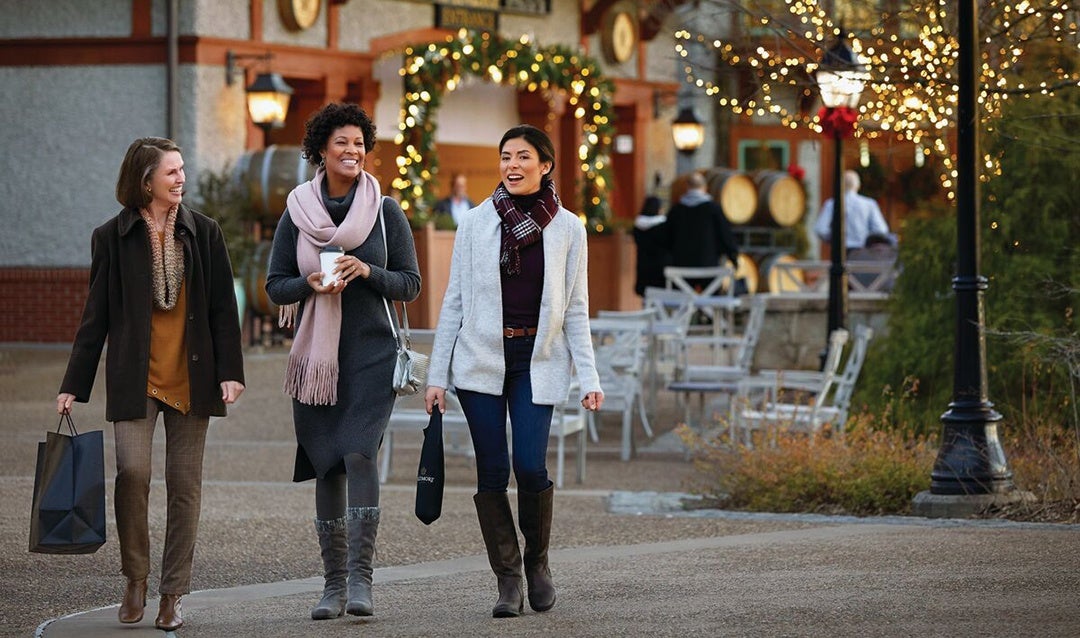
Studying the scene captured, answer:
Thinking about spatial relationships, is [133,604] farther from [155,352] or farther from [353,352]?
[353,352]

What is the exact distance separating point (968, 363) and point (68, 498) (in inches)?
185

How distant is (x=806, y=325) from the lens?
16.6 meters

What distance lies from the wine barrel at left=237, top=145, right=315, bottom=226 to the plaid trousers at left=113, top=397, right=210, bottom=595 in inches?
556

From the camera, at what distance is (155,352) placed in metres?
6.59

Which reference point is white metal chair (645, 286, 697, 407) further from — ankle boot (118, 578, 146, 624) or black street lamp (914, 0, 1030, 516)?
ankle boot (118, 578, 146, 624)

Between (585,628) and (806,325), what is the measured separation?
1058 cm

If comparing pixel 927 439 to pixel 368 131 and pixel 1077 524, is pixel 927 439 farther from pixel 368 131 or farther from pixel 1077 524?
pixel 368 131

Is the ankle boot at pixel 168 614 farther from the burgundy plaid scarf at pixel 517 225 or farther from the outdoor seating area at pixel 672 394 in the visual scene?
the outdoor seating area at pixel 672 394

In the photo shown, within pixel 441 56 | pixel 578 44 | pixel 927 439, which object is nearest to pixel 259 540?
pixel 927 439

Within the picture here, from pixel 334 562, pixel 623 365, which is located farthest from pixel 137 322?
pixel 623 365

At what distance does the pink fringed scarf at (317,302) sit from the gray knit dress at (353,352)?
0.05 meters

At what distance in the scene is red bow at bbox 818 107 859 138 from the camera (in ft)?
48.1

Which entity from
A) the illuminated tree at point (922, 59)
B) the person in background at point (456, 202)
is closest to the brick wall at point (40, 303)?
the person in background at point (456, 202)

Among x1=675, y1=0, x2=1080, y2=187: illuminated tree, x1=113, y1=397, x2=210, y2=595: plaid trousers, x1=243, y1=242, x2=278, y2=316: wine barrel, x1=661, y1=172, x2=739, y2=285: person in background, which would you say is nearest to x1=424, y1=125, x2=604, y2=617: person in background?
x1=113, y1=397, x2=210, y2=595: plaid trousers
